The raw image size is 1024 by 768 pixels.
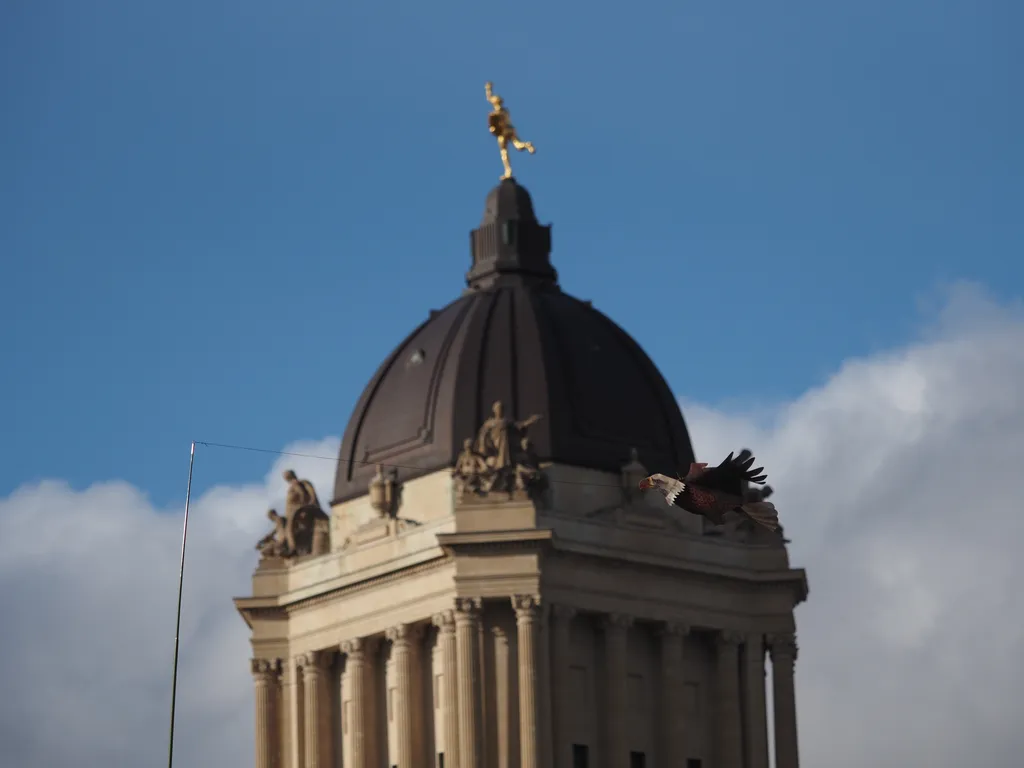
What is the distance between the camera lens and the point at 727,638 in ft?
388

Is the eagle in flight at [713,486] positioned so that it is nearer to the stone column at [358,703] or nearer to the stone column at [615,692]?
the stone column at [615,692]

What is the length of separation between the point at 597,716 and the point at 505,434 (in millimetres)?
7962

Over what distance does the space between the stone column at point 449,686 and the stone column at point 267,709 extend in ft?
24.7

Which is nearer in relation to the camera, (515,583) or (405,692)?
(515,583)

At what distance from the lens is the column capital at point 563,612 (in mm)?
114250

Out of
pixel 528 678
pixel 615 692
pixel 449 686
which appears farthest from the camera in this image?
pixel 615 692

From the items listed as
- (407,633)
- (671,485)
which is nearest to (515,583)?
(407,633)

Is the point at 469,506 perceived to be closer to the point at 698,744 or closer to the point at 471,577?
the point at 471,577

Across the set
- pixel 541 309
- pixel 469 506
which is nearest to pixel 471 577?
pixel 469 506

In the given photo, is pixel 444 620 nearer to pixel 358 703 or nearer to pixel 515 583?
pixel 515 583

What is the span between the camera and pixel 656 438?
→ 120 metres

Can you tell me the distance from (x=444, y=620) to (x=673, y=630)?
22.0 feet

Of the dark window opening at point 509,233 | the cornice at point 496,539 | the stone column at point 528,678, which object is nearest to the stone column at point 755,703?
the stone column at point 528,678

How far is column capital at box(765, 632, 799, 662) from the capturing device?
118875mm
